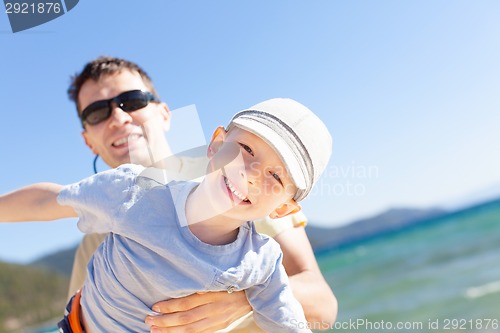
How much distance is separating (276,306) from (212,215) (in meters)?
0.42

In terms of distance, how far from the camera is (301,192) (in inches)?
82.4

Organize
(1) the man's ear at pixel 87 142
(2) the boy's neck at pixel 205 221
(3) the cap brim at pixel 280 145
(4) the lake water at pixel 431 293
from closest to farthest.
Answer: (3) the cap brim at pixel 280 145 < (2) the boy's neck at pixel 205 221 < (1) the man's ear at pixel 87 142 < (4) the lake water at pixel 431 293

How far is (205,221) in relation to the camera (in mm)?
2066

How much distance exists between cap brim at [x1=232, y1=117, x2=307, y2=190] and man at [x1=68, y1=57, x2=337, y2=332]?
0.55 meters

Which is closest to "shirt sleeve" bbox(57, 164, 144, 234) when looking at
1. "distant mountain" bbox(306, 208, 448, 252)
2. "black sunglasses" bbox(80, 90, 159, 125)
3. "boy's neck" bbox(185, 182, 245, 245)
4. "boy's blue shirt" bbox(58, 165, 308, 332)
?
"boy's blue shirt" bbox(58, 165, 308, 332)

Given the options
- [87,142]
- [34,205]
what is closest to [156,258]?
[34,205]

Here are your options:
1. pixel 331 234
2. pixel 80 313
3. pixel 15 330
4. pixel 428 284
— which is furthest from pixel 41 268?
pixel 80 313

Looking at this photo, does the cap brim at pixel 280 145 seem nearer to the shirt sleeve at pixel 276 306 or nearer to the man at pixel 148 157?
the shirt sleeve at pixel 276 306

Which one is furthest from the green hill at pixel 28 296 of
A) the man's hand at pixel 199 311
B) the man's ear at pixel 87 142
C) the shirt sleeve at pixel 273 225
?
the man's hand at pixel 199 311

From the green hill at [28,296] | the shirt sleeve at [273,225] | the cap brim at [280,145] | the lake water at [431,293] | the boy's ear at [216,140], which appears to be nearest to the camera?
the cap brim at [280,145]

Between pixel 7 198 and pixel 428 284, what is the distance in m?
15.1

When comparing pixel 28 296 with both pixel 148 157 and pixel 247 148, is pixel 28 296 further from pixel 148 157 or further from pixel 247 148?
pixel 247 148

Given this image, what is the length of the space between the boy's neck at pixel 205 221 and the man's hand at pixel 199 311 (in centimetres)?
24

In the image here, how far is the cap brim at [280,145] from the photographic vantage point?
6.35ft
